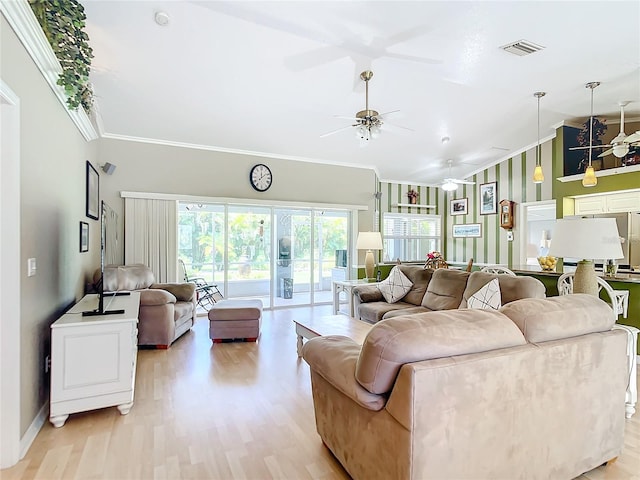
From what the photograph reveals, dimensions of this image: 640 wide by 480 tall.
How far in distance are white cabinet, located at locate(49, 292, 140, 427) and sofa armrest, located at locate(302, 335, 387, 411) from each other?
147 centimetres

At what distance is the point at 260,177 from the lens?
6.15m

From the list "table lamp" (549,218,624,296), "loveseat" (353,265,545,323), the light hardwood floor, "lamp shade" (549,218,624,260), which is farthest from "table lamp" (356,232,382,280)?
"lamp shade" (549,218,624,260)

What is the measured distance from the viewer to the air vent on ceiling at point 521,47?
3.38 meters

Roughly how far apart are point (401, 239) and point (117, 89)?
609 centimetres

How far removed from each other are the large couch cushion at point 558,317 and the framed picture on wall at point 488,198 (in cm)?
591

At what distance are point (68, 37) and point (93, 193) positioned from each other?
239 centimetres

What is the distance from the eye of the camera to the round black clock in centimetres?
609

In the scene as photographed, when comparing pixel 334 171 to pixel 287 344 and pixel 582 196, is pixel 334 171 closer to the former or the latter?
pixel 287 344

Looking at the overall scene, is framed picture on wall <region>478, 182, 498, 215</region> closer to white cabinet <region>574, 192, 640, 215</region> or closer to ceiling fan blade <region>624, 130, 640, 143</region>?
white cabinet <region>574, 192, 640, 215</region>

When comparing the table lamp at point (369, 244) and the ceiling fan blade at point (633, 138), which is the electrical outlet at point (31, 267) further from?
the ceiling fan blade at point (633, 138)

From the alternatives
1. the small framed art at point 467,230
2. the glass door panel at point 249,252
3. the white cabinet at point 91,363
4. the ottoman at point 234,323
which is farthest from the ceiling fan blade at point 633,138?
the white cabinet at point 91,363

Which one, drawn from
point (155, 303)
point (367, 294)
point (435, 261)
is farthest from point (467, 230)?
point (155, 303)

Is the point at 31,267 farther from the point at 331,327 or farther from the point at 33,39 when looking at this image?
the point at 331,327

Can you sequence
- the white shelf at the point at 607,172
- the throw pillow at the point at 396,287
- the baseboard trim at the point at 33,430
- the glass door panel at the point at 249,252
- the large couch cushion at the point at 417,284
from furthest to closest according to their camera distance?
the glass door panel at the point at 249,252 → the white shelf at the point at 607,172 → the throw pillow at the point at 396,287 → the large couch cushion at the point at 417,284 → the baseboard trim at the point at 33,430
